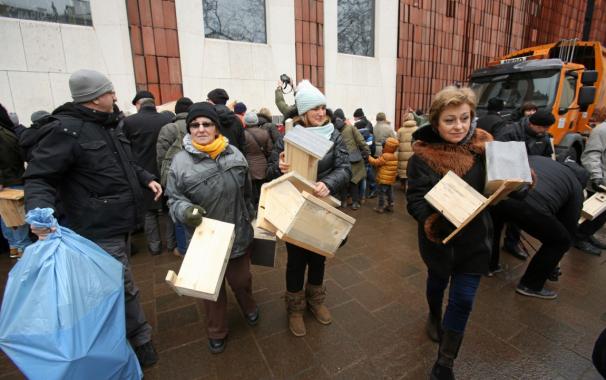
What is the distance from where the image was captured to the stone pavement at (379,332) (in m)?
2.22

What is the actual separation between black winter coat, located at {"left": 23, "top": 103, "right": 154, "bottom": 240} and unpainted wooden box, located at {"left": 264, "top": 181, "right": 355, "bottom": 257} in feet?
3.32

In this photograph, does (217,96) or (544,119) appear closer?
(544,119)

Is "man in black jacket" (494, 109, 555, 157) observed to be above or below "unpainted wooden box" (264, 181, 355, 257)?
above

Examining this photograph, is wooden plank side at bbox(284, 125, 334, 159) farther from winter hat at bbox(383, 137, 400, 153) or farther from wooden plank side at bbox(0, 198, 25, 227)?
winter hat at bbox(383, 137, 400, 153)

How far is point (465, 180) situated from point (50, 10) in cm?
731

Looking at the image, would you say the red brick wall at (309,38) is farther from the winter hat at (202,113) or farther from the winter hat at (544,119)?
the winter hat at (202,113)

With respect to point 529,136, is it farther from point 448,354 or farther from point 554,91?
point 448,354

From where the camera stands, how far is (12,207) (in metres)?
3.70

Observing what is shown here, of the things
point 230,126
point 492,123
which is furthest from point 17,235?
point 492,123

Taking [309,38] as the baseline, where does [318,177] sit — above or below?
below

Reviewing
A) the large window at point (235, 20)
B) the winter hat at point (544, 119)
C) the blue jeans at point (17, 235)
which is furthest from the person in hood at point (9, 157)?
the winter hat at point (544, 119)

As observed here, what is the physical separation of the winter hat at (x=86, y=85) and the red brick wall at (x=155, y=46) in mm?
4858


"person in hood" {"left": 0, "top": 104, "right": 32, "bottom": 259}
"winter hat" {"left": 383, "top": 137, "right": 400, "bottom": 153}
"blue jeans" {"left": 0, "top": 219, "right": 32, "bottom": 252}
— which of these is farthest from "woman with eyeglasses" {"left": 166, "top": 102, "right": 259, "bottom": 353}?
"winter hat" {"left": 383, "top": 137, "right": 400, "bottom": 153}

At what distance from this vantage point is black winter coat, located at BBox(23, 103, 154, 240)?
1.82 m
